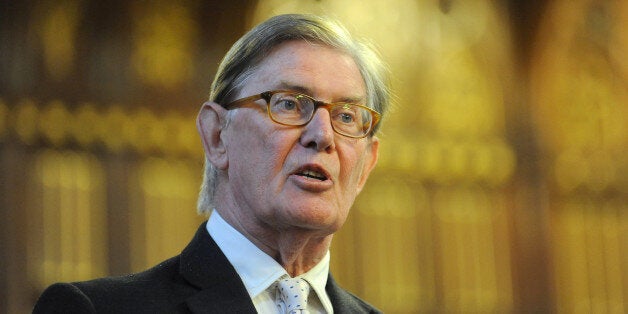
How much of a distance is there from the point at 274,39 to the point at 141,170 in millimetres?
2365

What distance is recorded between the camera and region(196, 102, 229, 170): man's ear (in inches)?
93.4

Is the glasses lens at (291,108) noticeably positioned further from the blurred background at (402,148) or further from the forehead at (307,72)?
the blurred background at (402,148)

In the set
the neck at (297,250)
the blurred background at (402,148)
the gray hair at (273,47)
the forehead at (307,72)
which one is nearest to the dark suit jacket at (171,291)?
the neck at (297,250)

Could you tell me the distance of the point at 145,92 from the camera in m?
4.67

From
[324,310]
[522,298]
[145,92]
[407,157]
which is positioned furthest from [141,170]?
[324,310]

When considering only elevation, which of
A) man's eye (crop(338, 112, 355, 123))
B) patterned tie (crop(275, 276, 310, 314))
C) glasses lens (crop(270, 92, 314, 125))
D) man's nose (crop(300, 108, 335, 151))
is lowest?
patterned tie (crop(275, 276, 310, 314))

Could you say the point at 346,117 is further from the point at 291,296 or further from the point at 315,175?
the point at 291,296

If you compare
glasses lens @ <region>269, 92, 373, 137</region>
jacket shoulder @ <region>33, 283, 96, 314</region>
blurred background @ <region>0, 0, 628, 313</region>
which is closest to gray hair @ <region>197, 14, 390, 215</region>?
glasses lens @ <region>269, 92, 373, 137</region>

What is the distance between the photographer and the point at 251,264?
2227 mm

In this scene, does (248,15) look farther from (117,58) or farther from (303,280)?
(303,280)

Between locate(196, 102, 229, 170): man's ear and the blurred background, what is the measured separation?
2038 millimetres

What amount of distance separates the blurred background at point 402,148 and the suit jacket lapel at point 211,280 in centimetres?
210

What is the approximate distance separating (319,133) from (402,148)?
3.23 metres

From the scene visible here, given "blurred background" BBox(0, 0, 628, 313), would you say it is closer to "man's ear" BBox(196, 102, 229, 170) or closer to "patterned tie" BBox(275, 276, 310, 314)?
"man's ear" BBox(196, 102, 229, 170)
